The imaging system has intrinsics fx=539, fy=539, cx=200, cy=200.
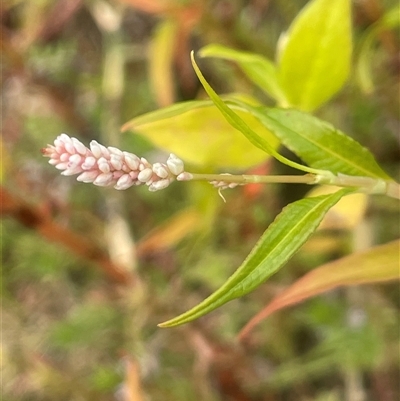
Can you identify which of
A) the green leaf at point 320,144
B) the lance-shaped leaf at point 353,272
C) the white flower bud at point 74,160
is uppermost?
the green leaf at point 320,144

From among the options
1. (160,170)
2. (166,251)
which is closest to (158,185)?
(160,170)

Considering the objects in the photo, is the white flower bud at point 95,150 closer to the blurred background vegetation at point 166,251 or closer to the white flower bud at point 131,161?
the white flower bud at point 131,161

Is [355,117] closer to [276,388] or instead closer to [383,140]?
[383,140]

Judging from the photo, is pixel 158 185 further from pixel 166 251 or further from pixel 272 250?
pixel 166 251

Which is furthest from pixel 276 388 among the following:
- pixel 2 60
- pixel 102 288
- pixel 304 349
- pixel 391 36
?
pixel 2 60

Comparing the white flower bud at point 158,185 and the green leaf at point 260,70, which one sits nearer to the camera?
the white flower bud at point 158,185

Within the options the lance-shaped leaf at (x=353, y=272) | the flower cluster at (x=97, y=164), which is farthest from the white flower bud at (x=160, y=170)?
the lance-shaped leaf at (x=353, y=272)
